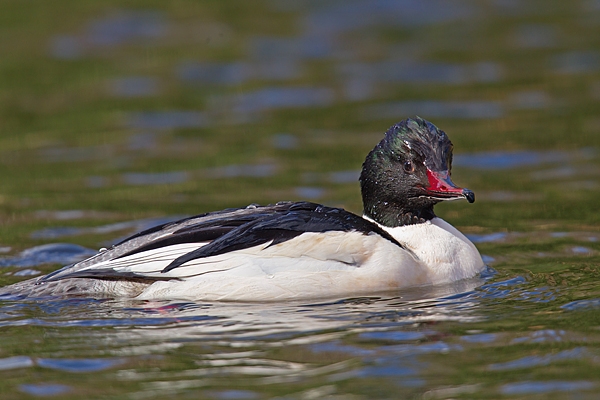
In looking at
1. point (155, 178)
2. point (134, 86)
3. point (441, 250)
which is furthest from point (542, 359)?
point (134, 86)

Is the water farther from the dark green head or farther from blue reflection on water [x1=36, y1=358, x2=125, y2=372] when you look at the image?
the dark green head

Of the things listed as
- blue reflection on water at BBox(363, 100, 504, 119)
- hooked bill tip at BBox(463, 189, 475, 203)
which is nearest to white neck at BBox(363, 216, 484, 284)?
hooked bill tip at BBox(463, 189, 475, 203)

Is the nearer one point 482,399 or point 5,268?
point 482,399

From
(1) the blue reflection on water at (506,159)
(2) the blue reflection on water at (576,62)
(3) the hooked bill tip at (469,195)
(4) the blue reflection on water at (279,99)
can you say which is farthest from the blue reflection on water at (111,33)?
(3) the hooked bill tip at (469,195)

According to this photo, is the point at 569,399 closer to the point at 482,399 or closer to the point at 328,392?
the point at 482,399

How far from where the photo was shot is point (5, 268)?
8.55 meters

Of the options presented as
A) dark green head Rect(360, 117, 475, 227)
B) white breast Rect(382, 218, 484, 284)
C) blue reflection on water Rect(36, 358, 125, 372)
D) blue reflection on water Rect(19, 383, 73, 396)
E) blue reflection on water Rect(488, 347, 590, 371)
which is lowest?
blue reflection on water Rect(488, 347, 590, 371)

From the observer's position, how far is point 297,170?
1170cm

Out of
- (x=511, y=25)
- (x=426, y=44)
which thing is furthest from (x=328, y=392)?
(x=511, y=25)

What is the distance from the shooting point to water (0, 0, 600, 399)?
5.78 meters

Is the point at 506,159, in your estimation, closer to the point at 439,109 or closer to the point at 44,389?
the point at 439,109

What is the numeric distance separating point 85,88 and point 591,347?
36.9 ft

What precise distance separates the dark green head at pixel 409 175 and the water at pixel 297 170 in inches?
28.5

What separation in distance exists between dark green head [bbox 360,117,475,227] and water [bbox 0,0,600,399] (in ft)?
2.38
